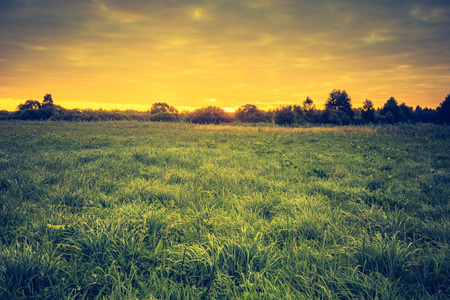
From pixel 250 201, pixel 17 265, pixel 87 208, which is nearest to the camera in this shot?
pixel 17 265

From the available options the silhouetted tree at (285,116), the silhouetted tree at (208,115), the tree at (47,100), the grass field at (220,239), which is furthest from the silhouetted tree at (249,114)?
the grass field at (220,239)

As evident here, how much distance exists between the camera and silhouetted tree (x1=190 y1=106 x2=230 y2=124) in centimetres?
6809

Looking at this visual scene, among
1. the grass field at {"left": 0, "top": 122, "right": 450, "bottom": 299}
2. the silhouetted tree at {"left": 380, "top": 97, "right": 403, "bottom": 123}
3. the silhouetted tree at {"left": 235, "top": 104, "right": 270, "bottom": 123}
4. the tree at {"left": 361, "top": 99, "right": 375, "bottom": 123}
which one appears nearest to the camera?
the grass field at {"left": 0, "top": 122, "right": 450, "bottom": 299}

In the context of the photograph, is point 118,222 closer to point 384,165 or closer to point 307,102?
point 384,165

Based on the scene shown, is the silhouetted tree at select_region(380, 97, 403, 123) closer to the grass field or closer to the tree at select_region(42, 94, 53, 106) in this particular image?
the grass field

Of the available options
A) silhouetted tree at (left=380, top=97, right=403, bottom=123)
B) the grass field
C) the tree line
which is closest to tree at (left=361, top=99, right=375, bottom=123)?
the tree line

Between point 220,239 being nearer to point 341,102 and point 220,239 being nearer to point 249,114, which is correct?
point 249,114

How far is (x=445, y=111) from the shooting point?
5734 cm

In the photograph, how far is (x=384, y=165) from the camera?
8180 millimetres

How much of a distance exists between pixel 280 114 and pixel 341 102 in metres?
29.8

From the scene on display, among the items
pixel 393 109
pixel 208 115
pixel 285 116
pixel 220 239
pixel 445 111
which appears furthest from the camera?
pixel 208 115

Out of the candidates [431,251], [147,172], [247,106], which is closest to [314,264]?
[431,251]

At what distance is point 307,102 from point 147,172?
75.4 m

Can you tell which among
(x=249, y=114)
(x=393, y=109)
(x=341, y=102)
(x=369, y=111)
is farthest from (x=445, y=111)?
(x=249, y=114)
